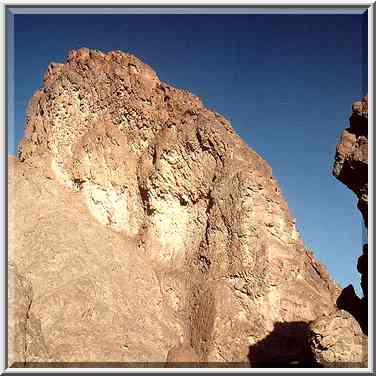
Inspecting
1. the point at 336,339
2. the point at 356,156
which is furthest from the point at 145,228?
the point at 336,339

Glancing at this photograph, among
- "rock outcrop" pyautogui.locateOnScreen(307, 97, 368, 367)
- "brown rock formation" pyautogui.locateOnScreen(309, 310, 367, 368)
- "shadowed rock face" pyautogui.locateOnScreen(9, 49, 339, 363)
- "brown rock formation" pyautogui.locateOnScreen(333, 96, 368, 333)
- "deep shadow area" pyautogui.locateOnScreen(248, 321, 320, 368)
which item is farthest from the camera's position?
"shadowed rock face" pyautogui.locateOnScreen(9, 49, 339, 363)

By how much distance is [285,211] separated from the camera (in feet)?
121

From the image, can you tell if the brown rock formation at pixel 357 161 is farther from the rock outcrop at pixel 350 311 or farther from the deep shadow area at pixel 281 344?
the deep shadow area at pixel 281 344

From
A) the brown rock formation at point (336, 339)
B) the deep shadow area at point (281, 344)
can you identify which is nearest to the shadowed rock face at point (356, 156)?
the brown rock formation at point (336, 339)

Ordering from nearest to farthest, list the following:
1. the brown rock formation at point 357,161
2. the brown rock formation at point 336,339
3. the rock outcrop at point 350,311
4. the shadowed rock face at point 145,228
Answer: the brown rock formation at point 336,339 < the rock outcrop at point 350,311 < the brown rock formation at point 357,161 < the shadowed rock face at point 145,228

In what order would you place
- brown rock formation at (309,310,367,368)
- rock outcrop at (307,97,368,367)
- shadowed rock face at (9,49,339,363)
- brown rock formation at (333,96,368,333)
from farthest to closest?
shadowed rock face at (9,49,339,363), brown rock formation at (333,96,368,333), rock outcrop at (307,97,368,367), brown rock formation at (309,310,367,368)

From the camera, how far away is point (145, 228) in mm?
39938

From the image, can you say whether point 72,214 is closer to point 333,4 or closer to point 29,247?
point 29,247

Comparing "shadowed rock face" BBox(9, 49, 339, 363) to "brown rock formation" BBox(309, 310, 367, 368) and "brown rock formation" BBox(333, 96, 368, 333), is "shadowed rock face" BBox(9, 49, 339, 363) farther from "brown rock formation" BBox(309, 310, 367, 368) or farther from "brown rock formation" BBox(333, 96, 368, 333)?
"brown rock formation" BBox(333, 96, 368, 333)

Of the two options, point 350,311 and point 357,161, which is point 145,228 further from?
point 357,161

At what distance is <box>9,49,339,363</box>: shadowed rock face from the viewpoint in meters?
31.4

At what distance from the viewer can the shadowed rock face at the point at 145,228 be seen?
31359 millimetres

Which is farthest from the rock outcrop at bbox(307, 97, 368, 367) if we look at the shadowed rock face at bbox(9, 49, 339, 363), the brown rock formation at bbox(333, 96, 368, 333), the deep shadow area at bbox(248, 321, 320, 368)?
the deep shadow area at bbox(248, 321, 320, 368)

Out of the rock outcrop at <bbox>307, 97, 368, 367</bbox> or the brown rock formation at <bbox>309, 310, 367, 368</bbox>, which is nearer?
the brown rock formation at <bbox>309, 310, 367, 368</bbox>
